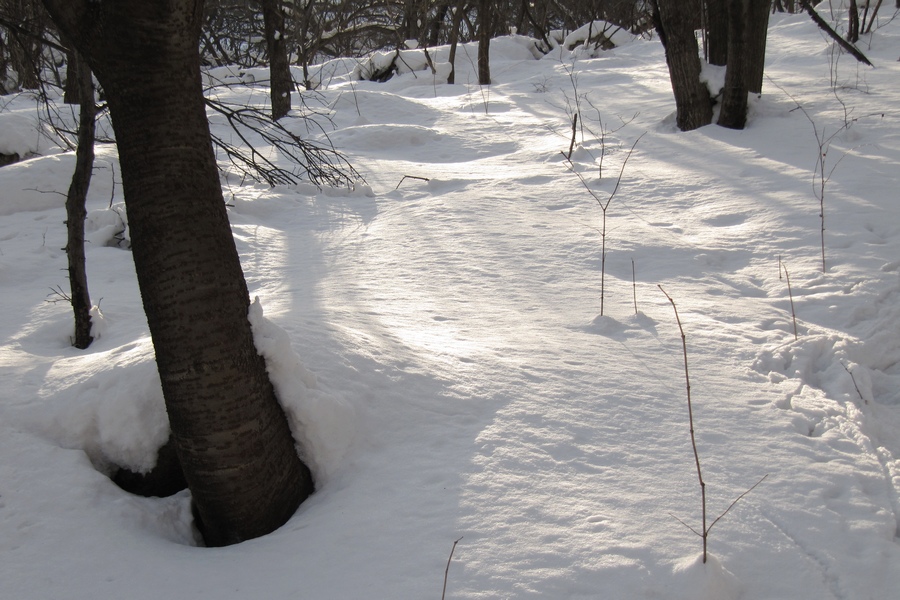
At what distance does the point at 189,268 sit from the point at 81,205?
6.63 ft

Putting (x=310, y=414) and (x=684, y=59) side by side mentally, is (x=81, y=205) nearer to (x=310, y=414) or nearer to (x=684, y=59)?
(x=310, y=414)

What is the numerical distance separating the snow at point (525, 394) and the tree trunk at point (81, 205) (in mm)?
234

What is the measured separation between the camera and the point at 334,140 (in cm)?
925

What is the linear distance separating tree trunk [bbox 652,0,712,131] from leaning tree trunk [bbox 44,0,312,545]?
20.2 feet

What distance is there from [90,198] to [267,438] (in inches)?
220

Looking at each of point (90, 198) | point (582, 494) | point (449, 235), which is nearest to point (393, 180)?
point (449, 235)

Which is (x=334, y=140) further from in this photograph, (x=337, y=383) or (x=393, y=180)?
(x=337, y=383)

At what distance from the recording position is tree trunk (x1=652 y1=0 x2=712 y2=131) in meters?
7.02

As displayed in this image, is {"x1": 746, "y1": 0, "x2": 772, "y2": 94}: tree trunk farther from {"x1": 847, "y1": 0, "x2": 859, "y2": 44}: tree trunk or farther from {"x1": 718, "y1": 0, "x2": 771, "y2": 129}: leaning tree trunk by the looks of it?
{"x1": 847, "y1": 0, "x2": 859, "y2": 44}: tree trunk

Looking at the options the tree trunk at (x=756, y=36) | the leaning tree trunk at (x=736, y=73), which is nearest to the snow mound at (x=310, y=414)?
the leaning tree trunk at (x=736, y=73)

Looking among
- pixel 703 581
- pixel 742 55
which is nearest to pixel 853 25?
pixel 742 55

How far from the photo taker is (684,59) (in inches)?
281

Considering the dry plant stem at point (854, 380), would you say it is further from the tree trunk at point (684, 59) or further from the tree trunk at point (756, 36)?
the tree trunk at point (684, 59)

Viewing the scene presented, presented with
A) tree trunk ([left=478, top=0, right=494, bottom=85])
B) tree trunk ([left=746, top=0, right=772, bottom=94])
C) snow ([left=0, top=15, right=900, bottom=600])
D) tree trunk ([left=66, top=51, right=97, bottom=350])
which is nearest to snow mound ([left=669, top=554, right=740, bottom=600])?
snow ([left=0, top=15, right=900, bottom=600])
